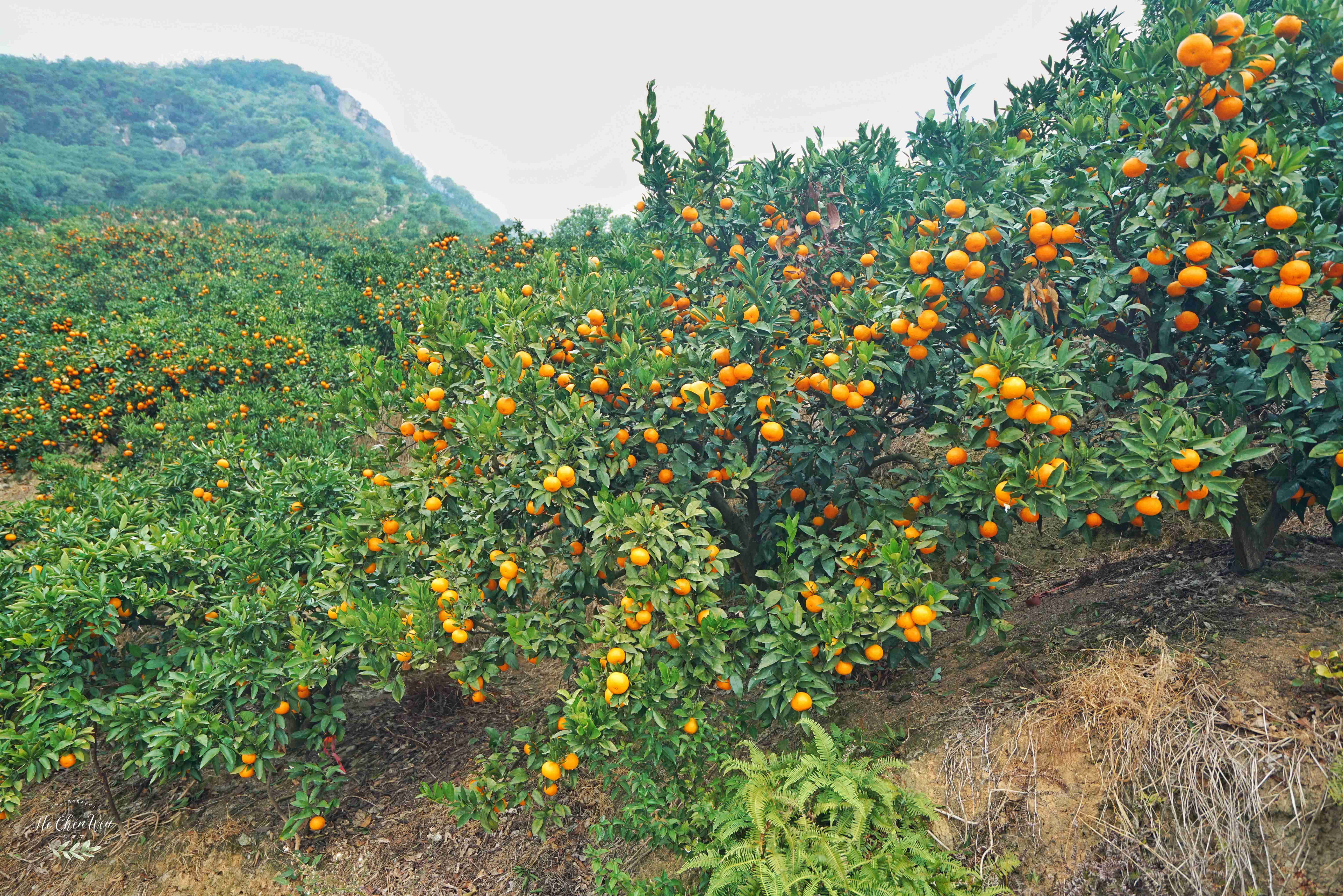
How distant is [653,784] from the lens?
116 inches

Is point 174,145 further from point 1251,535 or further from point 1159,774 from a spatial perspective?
point 1159,774

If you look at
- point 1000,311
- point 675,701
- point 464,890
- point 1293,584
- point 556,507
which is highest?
point 1000,311

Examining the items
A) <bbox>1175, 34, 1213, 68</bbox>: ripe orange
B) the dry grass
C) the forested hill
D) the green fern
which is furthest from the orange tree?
the forested hill

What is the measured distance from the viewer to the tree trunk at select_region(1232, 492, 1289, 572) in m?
3.13

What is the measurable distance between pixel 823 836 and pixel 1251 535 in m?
2.67

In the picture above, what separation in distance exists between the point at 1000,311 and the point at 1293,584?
1927 mm

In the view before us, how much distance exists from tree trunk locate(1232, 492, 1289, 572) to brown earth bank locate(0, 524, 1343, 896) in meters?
0.07

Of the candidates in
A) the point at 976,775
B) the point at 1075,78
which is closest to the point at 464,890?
the point at 976,775

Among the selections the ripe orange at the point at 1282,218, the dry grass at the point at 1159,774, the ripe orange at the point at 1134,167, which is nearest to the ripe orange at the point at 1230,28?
the ripe orange at the point at 1134,167

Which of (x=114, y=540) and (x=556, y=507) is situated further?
(x=114, y=540)

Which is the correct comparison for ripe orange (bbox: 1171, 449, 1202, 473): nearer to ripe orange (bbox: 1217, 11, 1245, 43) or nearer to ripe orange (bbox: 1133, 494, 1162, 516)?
ripe orange (bbox: 1133, 494, 1162, 516)

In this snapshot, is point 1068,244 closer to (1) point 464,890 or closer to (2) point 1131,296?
(2) point 1131,296

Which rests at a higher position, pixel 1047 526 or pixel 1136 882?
pixel 1047 526

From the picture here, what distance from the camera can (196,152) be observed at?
56000mm
